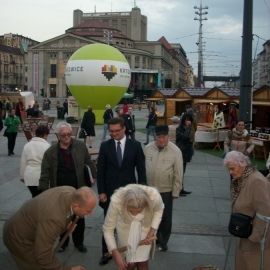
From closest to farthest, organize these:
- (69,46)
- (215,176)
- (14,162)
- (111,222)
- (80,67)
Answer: (111,222) < (215,176) < (14,162) < (80,67) < (69,46)

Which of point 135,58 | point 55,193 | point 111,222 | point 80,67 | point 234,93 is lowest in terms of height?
point 111,222

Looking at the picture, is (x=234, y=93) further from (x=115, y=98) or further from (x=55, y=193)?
(x=55, y=193)

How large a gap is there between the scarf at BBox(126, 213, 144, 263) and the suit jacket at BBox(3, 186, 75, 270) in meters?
0.59

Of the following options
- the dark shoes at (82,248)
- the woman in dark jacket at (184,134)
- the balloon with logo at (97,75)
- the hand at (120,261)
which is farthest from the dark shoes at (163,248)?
the balloon with logo at (97,75)

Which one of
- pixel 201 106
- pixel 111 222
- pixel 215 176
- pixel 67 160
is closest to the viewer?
pixel 111 222

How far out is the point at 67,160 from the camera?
571cm

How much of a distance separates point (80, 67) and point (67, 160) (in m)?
21.4

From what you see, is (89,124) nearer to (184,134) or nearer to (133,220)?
(184,134)

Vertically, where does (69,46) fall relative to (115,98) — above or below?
above

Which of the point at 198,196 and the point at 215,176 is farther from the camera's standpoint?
the point at 215,176

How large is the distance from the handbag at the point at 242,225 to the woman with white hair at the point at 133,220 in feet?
2.78

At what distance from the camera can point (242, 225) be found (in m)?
4.03

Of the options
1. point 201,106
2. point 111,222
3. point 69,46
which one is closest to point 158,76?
point 69,46

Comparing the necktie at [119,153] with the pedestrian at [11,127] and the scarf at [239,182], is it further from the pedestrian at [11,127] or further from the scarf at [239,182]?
the pedestrian at [11,127]
